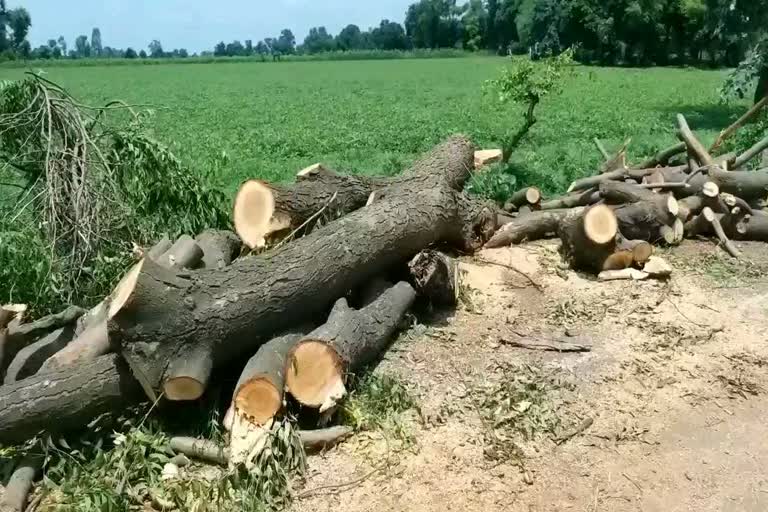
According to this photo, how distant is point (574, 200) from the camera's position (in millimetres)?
8305

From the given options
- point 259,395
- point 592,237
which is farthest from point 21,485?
point 592,237

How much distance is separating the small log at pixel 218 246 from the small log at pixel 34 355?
122 cm

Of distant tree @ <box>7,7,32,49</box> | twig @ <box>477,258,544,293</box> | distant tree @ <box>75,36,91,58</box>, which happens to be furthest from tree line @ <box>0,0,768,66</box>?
distant tree @ <box>75,36,91,58</box>

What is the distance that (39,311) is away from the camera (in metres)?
5.46

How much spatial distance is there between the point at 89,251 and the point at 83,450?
181cm

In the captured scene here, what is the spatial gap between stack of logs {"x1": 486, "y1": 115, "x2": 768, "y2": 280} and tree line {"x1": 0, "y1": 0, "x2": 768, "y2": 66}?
5.10 metres

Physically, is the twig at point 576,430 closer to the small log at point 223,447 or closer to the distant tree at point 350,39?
the small log at point 223,447

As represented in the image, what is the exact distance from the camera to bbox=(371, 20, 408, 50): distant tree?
10200 cm

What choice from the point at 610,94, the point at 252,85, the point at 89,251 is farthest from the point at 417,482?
the point at 252,85

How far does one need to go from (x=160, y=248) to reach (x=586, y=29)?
50.1m

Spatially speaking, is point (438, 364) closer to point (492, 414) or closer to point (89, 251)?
point (492, 414)

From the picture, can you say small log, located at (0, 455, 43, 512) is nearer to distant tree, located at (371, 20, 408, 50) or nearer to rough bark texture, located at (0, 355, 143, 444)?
rough bark texture, located at (0, 355, 143, 444)

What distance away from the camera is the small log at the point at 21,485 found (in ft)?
12.9

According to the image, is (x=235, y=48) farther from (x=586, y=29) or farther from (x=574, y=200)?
(x=574, y=200)
